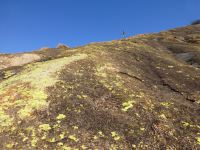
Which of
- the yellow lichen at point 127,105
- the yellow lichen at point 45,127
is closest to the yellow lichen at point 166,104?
the yellow lichen at point 127,105

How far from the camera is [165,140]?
52.0 feet

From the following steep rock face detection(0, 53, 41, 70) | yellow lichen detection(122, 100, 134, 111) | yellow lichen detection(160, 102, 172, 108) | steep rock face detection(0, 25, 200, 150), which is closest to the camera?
steep rock face detection(0, 25, 200, 150)

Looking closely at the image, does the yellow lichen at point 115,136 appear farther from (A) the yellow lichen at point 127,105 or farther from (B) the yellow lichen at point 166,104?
(B) the yellow lichen at point 166,104

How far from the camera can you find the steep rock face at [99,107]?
15.4m

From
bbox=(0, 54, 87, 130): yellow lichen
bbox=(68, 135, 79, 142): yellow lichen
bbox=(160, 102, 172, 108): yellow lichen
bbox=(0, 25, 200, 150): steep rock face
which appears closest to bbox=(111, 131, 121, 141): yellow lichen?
bbox=(0, 25, 200, 150): steep rock face

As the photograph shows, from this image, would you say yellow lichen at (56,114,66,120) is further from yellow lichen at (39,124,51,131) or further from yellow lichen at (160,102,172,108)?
yellow lichen at (160,102,172,108)

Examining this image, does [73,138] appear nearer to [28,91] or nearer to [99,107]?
[99,107]

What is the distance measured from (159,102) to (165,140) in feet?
14.4

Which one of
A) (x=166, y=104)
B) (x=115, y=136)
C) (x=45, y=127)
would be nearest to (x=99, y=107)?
(x=115, y=136)

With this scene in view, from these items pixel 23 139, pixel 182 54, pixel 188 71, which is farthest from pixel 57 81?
pixel 182 54

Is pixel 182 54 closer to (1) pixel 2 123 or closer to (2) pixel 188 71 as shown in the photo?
(2) pixel 188 71

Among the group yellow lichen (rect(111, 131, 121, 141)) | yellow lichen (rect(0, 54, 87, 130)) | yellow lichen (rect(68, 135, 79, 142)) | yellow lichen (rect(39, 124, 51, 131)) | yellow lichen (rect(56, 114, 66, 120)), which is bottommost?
yellow lichen (rect(111, 131, 121, 141))

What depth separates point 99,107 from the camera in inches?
728

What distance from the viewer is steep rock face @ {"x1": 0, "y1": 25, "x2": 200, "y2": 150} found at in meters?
15.4
